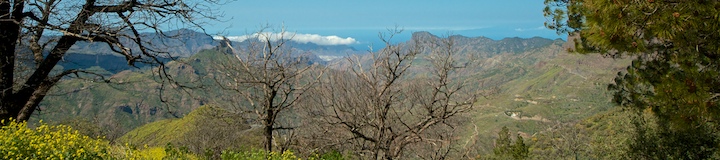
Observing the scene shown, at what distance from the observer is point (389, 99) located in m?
12.4

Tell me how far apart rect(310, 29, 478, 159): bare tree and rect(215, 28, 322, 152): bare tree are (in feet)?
3.22

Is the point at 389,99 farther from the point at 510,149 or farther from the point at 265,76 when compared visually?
the point at 510,149

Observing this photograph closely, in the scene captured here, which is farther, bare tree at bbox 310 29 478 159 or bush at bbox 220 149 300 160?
bare tree at bbox 310 29 478 159

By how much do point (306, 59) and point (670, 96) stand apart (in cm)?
980

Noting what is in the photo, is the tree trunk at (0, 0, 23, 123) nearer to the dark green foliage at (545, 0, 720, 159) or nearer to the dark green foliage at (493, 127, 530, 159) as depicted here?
the dark green foliage at (545, 0, 720, 159)

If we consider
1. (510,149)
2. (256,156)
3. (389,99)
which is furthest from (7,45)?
(510,149)

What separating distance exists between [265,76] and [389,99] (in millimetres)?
3417

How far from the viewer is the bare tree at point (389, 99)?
12.3m

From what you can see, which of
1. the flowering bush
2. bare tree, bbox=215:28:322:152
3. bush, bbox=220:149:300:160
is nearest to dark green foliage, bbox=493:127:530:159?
bare tree, bbox=215:28:322:152

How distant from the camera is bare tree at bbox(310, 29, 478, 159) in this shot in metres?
12.3

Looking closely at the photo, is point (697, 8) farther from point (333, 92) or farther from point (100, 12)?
point (333, 92)

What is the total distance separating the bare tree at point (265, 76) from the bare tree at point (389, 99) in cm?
98

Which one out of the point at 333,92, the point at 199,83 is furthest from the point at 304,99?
the point at 199,83

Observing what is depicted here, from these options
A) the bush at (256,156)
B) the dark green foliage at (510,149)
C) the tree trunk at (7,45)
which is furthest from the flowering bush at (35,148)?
the dark green foliage at (510,149)
